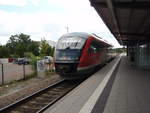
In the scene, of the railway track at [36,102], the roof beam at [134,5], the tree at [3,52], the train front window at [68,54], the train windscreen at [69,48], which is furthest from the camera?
the tree at [3,52]

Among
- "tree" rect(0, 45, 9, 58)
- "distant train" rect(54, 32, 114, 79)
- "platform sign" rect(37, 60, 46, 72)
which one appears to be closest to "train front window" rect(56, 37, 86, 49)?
"distant train" rect(54, 32, 114, 79)

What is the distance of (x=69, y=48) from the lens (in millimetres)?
17453

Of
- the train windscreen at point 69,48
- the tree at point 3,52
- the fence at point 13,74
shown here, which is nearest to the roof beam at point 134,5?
the train windscreen at point 69,48

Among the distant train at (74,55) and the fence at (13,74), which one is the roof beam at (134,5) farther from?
the fence at (13,74)

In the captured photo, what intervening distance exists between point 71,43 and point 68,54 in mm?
952

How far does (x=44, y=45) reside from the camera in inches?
1607

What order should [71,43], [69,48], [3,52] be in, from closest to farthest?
[69,48] < [71,43] < [3,52]

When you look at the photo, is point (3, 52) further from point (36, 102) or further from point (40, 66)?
point (36, 102)

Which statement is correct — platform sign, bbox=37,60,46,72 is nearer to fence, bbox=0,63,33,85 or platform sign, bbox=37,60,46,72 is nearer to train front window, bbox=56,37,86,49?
fence, bbox=0,63,33,85

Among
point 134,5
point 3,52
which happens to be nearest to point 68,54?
point 134,5

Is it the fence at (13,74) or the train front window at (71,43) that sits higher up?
the train front window at (71,43)

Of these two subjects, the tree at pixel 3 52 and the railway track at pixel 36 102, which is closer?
the railway track at pixel 36 102

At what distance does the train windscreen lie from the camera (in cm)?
1705

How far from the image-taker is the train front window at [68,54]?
55.6 feet
